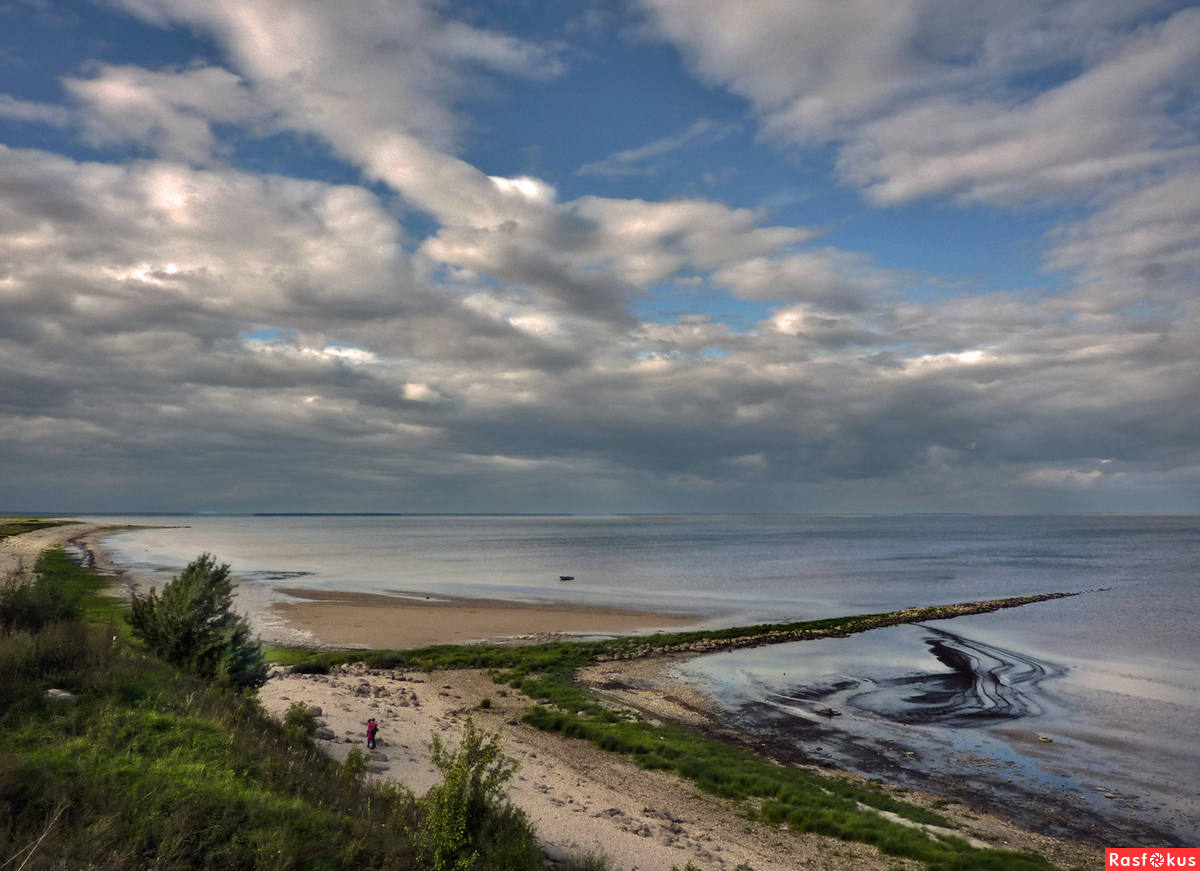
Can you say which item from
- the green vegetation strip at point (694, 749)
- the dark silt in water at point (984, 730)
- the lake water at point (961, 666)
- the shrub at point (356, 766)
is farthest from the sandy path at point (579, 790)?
the lake water at point (961, 666)

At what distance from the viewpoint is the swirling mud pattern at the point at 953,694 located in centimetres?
2992

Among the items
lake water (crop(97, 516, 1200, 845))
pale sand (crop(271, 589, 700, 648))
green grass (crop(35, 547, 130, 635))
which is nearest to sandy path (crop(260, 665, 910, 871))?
lake water (crop(97, 516, 1200, 845))

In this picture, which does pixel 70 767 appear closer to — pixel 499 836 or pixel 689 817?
pixel 499 836

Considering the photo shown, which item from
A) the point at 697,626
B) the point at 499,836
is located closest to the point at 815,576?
the point at 697,626

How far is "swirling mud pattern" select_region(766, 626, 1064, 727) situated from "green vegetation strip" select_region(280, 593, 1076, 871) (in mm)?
9019

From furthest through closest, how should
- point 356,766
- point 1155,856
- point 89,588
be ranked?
point 89,588 → point 1155,856 → point 356,766

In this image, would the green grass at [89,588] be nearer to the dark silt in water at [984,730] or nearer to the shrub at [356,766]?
the shrub at [356,766]

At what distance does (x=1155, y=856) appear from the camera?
680 inches

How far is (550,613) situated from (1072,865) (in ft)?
153

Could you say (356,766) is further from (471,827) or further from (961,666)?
(961,666)

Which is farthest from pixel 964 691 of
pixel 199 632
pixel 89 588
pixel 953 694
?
pixel 89 588

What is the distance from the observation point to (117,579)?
2741 inches

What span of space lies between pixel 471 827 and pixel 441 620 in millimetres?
45226

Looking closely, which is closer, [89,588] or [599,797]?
[599,797]
